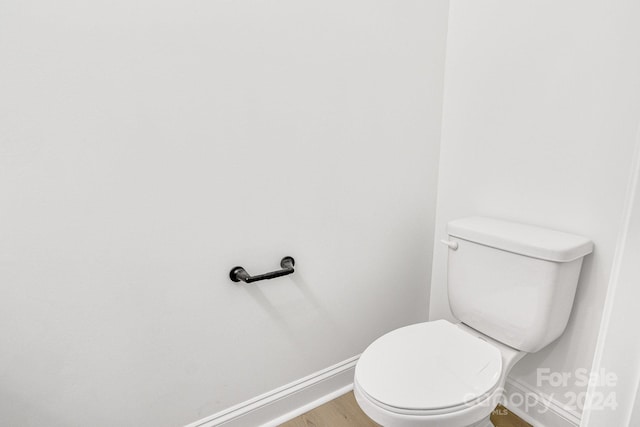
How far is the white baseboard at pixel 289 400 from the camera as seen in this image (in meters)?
1.22

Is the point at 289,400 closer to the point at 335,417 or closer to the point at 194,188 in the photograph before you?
the point at 335,417

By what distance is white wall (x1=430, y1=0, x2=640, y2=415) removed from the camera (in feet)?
3.28

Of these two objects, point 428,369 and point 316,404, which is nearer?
point 428,369

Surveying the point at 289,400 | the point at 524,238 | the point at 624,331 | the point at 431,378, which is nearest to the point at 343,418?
the point at 289,400

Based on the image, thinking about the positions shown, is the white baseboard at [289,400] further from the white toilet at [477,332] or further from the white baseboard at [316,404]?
the white toilet at [477,332]

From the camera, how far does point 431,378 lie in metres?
0.94

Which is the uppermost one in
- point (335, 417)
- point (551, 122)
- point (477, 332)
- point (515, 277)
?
point (551, 122)

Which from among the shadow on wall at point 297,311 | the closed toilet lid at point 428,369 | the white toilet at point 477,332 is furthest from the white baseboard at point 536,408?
the shadow on wall at point 297,311

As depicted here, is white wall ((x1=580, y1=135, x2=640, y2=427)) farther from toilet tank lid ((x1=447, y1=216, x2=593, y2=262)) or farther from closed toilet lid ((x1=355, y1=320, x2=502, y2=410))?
toilet tank lid ((x1=447, y1=216, x2=593, y2=262))

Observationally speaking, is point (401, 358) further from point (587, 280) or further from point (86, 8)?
point (86, 8)

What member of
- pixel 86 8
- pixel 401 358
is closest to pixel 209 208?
pixel 86 8

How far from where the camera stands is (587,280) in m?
1.12

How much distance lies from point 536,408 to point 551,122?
101 cm

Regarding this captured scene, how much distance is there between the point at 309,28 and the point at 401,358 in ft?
3.43
